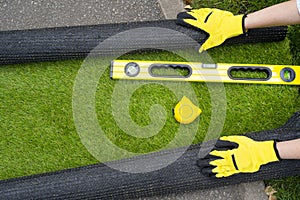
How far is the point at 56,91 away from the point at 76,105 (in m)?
0.18

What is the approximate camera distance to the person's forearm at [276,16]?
301 centimetres

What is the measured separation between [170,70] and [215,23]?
449mm

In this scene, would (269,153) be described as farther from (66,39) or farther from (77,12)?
(77,12)

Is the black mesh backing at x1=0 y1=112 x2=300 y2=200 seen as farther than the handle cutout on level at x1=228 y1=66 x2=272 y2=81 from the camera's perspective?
No

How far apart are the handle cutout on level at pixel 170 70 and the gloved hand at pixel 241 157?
24.7 inches

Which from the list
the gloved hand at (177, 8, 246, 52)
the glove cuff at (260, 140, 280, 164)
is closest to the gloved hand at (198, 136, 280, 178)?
the glove cuff at (260, 140, 280, 164)

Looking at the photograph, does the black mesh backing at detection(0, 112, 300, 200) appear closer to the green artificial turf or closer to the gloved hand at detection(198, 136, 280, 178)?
the gloved hand at detection(198, 136, 280, 178)

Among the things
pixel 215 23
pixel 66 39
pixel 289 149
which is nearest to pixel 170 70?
pixel 215 23

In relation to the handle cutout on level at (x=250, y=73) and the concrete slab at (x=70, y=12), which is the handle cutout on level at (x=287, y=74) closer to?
the handle cutout on level at (x=250, y=73)

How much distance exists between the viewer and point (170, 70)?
339cm

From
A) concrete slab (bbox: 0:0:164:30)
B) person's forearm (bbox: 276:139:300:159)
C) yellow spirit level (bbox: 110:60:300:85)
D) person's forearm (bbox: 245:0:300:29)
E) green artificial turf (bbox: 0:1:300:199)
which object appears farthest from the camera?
concrete slab (bbox: 0:0:164:30)

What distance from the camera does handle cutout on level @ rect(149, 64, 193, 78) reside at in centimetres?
337

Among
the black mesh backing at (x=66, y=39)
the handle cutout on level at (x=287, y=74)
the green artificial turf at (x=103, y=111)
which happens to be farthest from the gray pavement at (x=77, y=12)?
the handle cutout on level at (x=287, y=74)

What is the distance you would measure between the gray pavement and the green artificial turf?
1.17 ft
